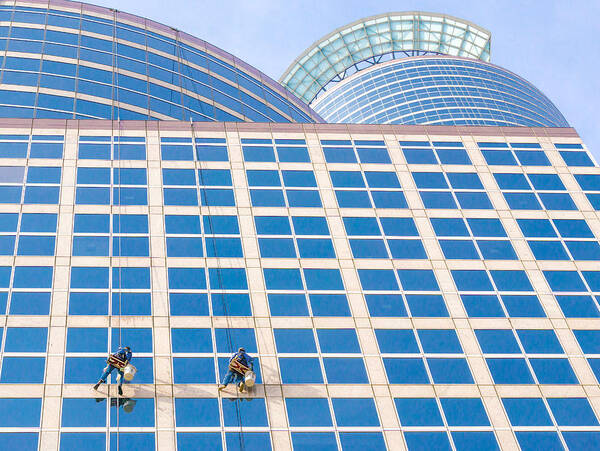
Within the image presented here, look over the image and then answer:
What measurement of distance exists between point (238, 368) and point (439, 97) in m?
69.7

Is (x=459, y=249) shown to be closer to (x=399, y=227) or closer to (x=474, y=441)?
(x=399, y=227)

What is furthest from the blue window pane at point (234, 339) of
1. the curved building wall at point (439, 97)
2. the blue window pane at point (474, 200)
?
the curved building wall at point (439, 97)

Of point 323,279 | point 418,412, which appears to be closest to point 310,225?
point 323,279

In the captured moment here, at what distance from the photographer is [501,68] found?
Result: 103m

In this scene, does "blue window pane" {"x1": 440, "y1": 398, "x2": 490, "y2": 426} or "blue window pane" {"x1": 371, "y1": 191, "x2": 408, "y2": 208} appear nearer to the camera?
"blue window pane" {"x1": 440, "y1": 398, "x2": 490, "y2": 426}

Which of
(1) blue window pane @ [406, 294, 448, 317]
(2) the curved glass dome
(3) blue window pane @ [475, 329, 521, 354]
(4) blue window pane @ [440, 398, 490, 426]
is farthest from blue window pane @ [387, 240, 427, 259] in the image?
(2) the curved glass dome

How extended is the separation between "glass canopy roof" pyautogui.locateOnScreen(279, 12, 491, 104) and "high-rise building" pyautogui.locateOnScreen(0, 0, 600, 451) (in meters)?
58.2

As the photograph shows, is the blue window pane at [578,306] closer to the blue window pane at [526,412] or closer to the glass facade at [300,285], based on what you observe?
the glass facade at [300,285]

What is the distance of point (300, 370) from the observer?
108 feet

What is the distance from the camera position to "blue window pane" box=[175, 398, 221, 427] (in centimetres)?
3047

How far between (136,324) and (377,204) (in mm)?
13555

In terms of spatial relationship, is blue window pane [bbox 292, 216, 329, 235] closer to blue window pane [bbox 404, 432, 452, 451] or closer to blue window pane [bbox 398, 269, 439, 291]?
blue window pane [bbox 398, 269, 439, 291]

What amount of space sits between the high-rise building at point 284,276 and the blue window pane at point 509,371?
8cm

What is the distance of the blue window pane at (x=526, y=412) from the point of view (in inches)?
1253
